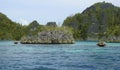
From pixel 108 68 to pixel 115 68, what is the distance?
3.99ft

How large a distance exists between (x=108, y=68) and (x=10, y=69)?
1704cm

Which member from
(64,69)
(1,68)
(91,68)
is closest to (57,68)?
(64,69)

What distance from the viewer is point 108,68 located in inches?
2419

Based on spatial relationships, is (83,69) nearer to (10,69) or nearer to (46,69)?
(46,69)

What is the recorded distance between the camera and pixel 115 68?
61.3m

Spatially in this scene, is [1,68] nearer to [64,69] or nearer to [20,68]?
[20,68]

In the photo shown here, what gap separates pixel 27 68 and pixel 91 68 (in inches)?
443

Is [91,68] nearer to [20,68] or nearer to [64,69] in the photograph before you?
[64,69]

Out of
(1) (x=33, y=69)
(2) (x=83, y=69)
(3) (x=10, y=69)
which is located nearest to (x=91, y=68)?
(2) (x=83, y=69)

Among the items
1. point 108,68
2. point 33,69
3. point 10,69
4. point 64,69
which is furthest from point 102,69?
point 10,69

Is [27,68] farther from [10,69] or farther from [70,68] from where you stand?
[70,68]

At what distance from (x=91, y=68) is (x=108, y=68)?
300cm

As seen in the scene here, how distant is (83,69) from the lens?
196 ft

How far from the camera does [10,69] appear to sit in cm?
5988
